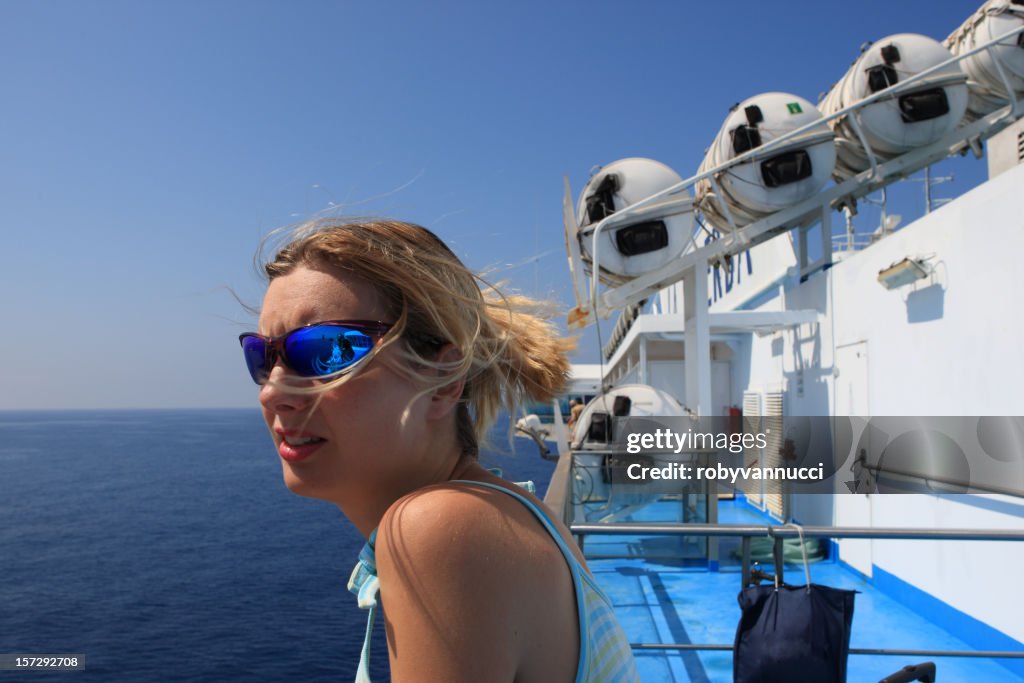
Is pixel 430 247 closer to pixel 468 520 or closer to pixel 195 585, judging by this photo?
pixel 468 520

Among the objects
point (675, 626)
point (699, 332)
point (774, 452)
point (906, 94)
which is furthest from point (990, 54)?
point (675, 626)

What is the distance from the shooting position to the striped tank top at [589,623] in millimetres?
886

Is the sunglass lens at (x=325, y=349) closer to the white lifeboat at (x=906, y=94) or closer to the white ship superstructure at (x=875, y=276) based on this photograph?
the white ship superstructure at (x=875, y=276)

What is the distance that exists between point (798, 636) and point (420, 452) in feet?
8.05

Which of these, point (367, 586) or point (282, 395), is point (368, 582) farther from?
point (282, 395)

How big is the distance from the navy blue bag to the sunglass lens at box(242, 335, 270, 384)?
248 centimetres

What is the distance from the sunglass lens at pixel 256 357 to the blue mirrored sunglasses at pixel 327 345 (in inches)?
1.8

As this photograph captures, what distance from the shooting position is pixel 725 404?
15500mm

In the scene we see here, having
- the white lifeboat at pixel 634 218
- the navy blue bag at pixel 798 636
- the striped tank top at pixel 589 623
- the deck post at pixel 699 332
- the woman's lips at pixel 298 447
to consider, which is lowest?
the navy blue bag at pixel 798 636

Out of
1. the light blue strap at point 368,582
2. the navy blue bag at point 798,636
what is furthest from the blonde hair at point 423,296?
the navy blue bag at point 798,636

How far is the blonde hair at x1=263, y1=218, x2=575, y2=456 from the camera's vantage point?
1.02 meters

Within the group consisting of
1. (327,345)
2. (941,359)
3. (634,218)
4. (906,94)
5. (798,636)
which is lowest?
(798,636)

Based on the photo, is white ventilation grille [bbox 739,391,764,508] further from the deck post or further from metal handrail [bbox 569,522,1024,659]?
metal handrail [bbox 569,522,1024,659]

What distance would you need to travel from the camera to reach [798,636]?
2.87 m
